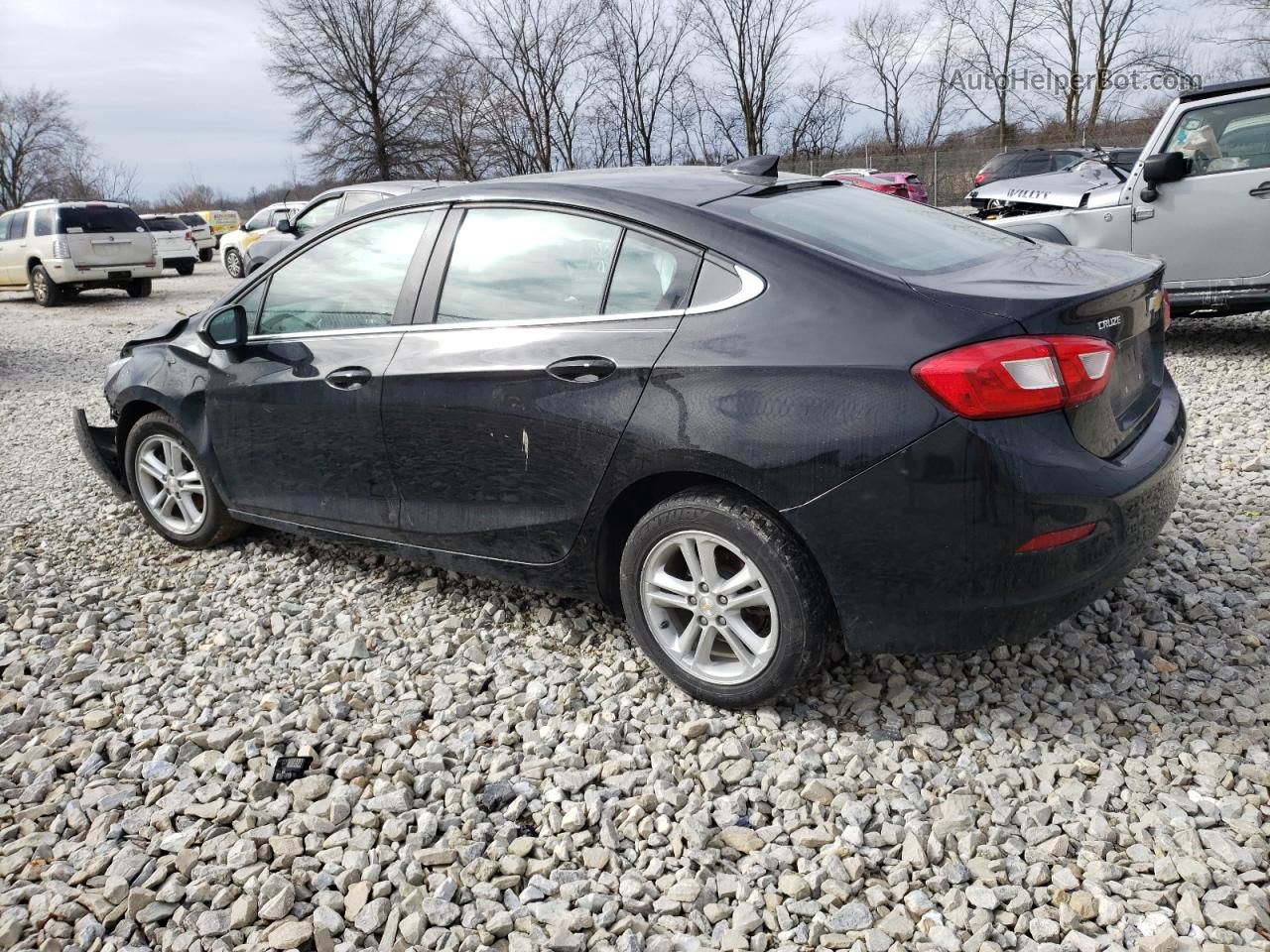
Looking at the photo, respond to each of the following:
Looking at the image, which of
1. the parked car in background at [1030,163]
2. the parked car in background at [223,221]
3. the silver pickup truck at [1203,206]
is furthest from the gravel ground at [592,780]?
the parked car in background at [223,221]

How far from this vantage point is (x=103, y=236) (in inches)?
690

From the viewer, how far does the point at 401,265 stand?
3.65 meters

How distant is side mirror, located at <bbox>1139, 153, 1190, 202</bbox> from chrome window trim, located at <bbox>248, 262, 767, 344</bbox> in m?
5.59

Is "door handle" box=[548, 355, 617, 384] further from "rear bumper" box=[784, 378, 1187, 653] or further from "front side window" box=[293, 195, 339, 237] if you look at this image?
"front side window" box=[293, 195, 339, 237]

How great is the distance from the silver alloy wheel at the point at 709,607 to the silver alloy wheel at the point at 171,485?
242 cm

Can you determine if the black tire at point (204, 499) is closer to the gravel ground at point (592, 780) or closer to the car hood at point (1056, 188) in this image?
the gravel ground at point (592, 780)

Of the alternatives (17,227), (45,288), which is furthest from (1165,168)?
(17,227)

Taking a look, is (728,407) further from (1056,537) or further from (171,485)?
(171,485)

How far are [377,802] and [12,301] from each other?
801 inches

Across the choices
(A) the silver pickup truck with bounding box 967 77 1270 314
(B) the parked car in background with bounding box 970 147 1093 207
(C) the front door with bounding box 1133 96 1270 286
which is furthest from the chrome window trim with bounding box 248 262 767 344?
(B) the parked car in background with bounding box 970 147 1093 207

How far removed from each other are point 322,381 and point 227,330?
2.17 ft

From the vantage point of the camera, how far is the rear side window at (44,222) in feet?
57.5

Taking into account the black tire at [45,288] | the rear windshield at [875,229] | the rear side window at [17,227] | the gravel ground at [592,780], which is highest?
the rear side window at [17,227]

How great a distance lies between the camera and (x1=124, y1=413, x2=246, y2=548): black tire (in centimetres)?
446
